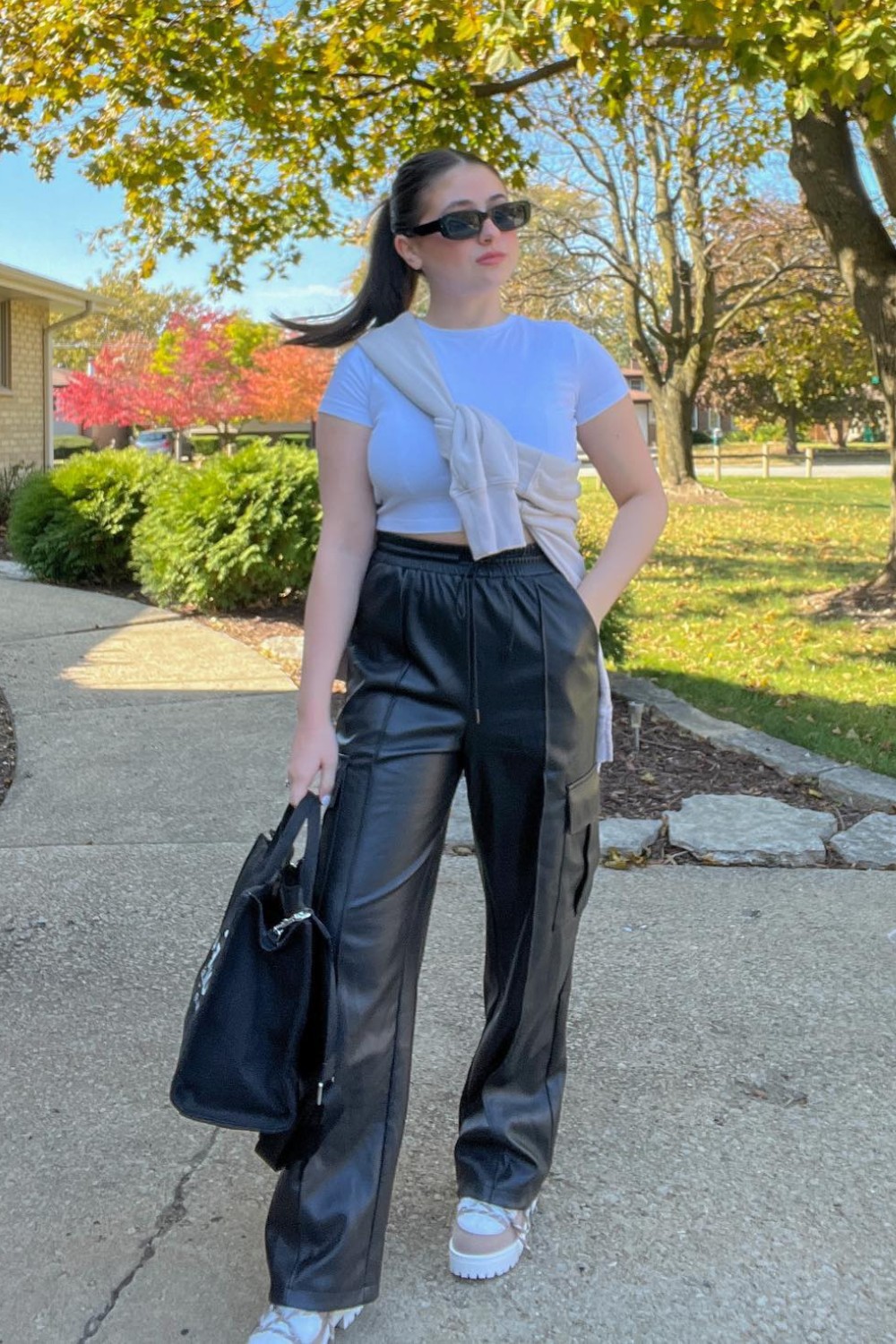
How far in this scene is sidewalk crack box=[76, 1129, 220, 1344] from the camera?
7.33ft

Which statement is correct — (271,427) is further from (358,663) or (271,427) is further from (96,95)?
(358,663)

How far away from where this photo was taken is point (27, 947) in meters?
3.77

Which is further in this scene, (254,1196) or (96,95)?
(96,95)

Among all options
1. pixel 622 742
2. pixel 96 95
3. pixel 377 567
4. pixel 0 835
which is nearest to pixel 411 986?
pixel 377 567

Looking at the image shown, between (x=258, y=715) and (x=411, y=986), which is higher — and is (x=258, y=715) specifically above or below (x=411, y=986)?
below

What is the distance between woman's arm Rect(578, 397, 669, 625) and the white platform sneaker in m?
1.24

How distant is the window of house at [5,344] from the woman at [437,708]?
17914 mm

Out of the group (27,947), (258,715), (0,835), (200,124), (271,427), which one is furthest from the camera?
(271,427)

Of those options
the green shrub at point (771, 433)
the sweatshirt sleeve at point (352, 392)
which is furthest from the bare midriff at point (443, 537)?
the green shrub at point (771, 433)

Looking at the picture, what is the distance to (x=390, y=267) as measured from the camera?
248 cm

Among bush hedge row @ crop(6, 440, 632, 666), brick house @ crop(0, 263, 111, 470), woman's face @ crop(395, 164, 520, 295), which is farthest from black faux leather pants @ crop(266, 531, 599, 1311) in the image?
brick house @ crop(0, 263, 111, 470)

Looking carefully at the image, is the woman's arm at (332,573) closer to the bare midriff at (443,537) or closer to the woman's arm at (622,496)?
the bare midriff at (443,537)

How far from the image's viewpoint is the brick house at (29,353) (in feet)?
61.1

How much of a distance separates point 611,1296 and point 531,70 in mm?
8081
